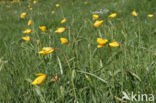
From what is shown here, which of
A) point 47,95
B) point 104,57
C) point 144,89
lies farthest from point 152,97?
point 104,57

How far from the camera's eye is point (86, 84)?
1259mm

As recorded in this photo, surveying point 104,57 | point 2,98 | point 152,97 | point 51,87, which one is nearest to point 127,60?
point 104,57

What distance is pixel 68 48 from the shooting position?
5.99 ft

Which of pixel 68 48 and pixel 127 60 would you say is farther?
pixel 68 48

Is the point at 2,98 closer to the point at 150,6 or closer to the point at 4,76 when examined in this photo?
the point at 4,76

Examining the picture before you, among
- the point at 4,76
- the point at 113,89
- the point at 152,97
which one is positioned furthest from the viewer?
the point at 4,76

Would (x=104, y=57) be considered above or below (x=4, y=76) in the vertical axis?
below

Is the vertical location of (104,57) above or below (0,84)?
below

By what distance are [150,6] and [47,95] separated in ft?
11.9

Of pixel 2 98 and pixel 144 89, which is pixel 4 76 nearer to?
pixel 2 98

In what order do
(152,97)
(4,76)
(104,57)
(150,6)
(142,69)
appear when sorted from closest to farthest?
(152,97), (142,69), (4,76), (104,57), (150,6)

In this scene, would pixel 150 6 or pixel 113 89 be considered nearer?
pixel 113 89

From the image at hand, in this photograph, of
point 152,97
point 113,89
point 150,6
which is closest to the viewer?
point 152,97

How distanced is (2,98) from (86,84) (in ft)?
1.74
